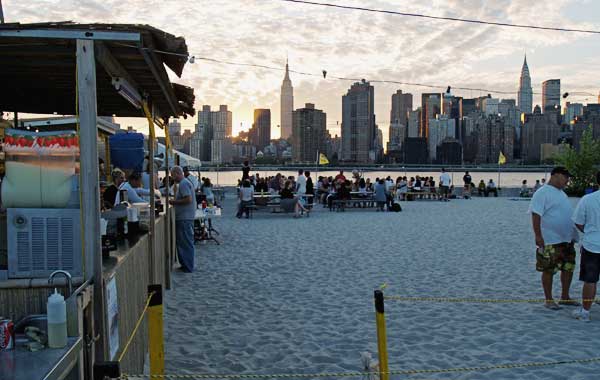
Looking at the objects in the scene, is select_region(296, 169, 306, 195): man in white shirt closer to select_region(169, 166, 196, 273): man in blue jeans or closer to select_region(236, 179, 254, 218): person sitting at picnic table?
select_region(236, 179, 254, 218): person sitting at picnic table

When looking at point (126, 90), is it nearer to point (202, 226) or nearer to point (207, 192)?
point (202, 226)

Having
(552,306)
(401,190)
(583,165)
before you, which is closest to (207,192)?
(401,190)

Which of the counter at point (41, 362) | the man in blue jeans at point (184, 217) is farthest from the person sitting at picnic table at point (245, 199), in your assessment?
the counter at point (41, 362)

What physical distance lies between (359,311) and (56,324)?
480 centimetres

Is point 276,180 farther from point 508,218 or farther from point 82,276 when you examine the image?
point 82,276

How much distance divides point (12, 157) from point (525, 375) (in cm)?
454

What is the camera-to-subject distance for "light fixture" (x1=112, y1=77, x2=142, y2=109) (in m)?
4.27

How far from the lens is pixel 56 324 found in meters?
2.72

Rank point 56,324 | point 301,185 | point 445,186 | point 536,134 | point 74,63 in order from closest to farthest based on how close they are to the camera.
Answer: point 56,324
point 74,63
point 301,185
point 445,186
point 536,134

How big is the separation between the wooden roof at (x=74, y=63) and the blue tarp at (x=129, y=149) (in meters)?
7.42

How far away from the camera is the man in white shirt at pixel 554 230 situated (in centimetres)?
684

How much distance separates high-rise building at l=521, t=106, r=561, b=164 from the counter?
10672cm

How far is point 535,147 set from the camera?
4109 inches

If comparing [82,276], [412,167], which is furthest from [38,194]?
[412,167]
